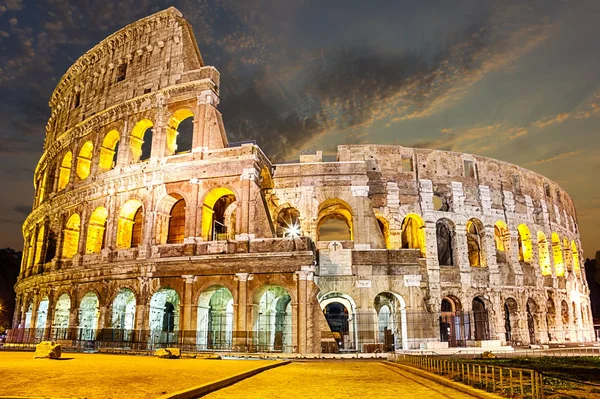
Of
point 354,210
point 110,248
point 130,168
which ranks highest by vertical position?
point 130,168

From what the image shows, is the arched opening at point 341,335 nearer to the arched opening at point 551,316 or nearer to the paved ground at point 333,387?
the paved ground at point 333,387

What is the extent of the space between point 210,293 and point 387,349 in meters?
8.93

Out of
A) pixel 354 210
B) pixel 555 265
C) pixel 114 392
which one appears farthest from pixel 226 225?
pixel 555 265

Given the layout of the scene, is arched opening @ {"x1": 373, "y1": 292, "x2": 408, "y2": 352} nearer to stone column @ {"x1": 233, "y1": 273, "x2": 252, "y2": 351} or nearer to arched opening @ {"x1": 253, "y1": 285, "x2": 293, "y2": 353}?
→ arched opening @ {"x1": 253, "y1": 285, "x2": 293, "y2": 353}

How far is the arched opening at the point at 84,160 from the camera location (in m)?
27.5

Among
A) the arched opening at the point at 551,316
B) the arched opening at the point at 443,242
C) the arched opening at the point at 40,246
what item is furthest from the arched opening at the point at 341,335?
the arched opening at the point at 40,246

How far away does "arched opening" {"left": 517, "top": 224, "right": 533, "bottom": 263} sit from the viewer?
3045 cm

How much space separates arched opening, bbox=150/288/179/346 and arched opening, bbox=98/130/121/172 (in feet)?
29.1

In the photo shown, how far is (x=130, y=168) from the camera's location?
2427cm

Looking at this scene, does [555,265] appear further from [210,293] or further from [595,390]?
[595,390]

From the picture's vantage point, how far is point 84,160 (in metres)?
27.9

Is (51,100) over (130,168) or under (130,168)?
over

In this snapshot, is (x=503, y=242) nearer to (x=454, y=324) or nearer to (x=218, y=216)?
(x=454, y=324)

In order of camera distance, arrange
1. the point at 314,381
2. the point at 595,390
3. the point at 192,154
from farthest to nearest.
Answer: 1. the point at 192,154
2. the point at 314,381
3. the point at 595,390
